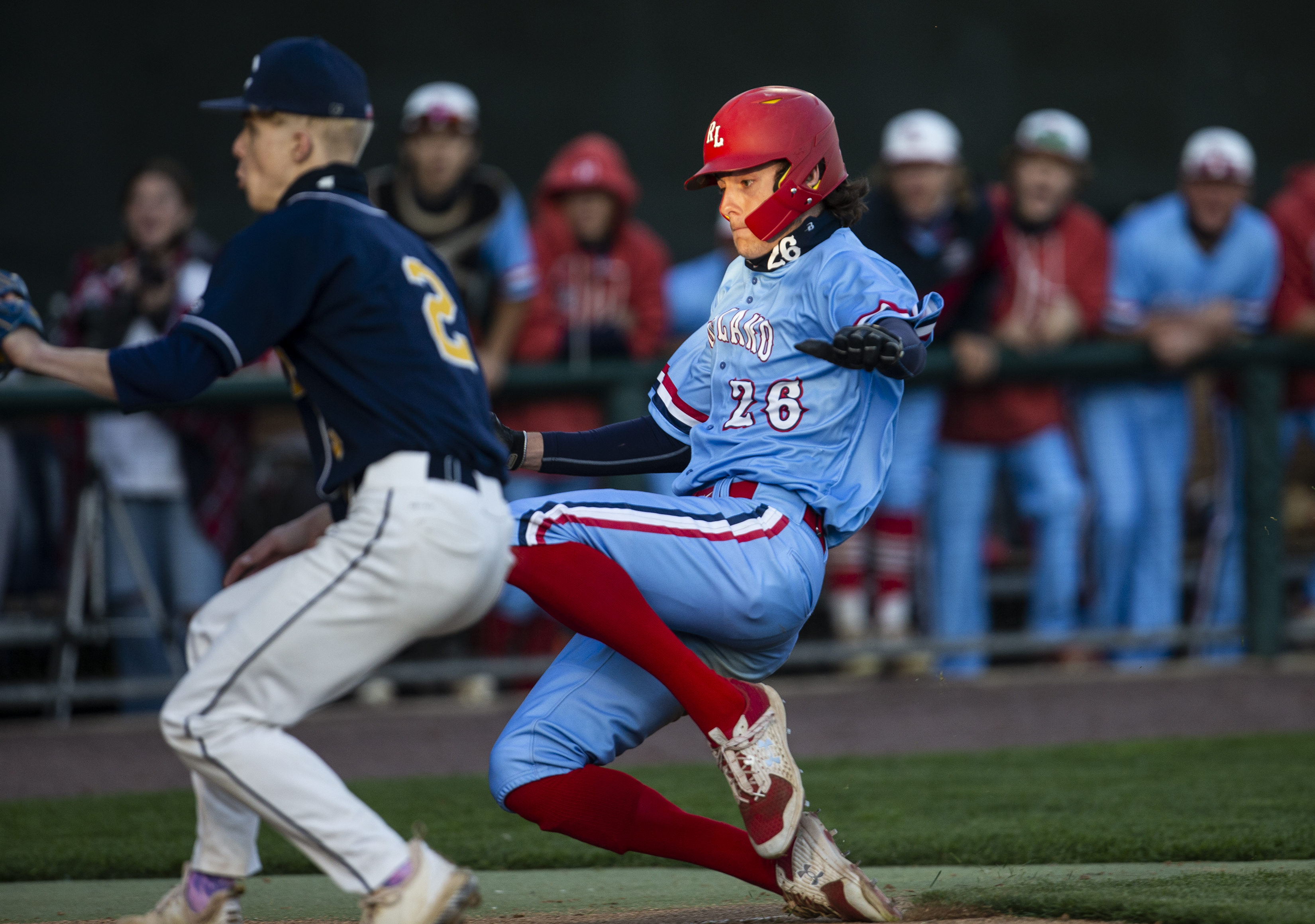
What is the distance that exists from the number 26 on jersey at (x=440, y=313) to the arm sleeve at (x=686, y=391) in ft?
→ 2.30

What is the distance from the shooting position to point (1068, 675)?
7.15 m

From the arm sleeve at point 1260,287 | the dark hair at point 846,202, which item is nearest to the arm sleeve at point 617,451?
the dark hair at point 846,202

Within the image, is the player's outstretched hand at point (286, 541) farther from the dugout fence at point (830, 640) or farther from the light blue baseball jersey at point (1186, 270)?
the light blue baseball jersey at point (1186, 270)

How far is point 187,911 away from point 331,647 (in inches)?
23.2

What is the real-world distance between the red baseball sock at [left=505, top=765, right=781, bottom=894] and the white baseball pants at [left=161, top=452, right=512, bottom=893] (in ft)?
1.63

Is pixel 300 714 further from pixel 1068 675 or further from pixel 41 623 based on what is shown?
pixel 1068 675

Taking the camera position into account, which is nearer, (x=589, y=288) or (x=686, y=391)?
(x=686, y=391)

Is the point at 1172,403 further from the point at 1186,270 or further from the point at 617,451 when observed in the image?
the point at 617,451

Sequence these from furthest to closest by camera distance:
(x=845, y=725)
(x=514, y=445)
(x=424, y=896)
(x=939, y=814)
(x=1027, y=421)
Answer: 1. (x=1027, y=421)
2. (x=845, y=725)
3. (x=939, y=814)
4. (x=514, y=445)
5. (x=424, y=896)

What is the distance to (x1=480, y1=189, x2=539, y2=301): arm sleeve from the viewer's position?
22.2ft

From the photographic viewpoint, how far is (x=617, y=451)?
369 centimetres

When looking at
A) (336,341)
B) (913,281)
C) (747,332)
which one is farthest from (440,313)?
(913,281)

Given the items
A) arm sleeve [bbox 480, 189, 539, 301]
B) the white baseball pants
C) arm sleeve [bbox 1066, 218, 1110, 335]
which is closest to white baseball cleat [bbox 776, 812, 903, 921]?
the white baseball pants

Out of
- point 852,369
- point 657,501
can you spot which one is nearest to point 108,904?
point 657,501
